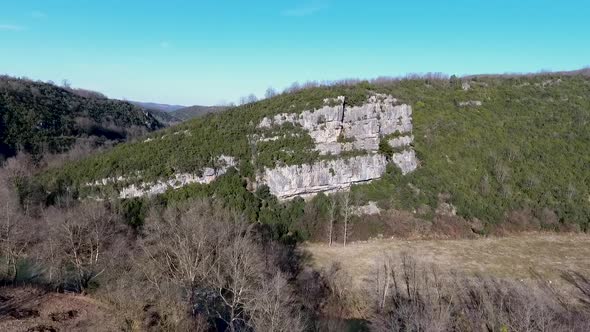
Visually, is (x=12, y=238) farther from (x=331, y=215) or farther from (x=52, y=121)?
(x=52, y=121)

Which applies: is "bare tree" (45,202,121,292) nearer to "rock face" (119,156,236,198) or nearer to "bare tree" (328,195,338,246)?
"rock face" (119,156,236,198)

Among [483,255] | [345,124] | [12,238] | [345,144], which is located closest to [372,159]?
[345,144]

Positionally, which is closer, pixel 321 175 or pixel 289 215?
pixel 289 215

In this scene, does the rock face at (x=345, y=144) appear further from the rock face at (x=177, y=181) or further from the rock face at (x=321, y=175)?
the rock face at (x=177, y=181)

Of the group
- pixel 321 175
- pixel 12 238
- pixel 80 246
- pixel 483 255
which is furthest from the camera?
pixel 321 175

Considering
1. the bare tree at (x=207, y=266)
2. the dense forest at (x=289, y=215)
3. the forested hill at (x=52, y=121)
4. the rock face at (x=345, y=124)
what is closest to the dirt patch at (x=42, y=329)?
the dense forest at (x=289, y=215)

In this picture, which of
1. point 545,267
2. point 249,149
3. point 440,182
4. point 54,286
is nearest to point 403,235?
point 440,182

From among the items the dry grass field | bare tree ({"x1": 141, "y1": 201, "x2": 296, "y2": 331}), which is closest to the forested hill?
bare tree ({"x1": 141, "y1": 201, "x2": 296, "y2": 331})
